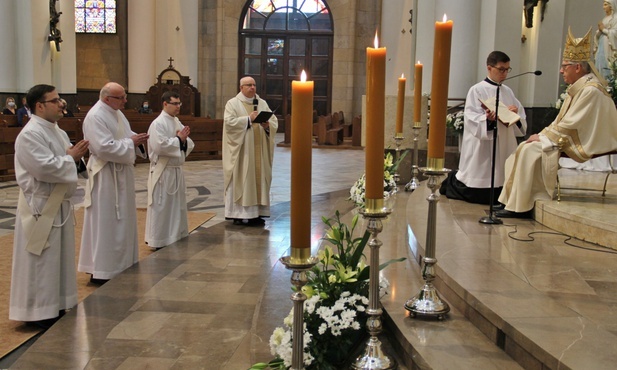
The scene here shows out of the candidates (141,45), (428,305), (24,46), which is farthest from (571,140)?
(141,45)

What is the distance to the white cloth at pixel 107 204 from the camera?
606cm

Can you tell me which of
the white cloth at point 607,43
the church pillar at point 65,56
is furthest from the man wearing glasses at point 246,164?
the church pillar at point 65,56

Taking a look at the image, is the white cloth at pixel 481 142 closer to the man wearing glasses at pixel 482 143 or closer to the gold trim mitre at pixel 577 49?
the man wearing glasses at pixel 482 143

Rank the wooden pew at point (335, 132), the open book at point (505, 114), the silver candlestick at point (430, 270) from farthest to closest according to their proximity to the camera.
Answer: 1. the wooden pew at point (335, 132)
2. the open book at point (505, 114)
3. the silver candlestick at point (430, 270)

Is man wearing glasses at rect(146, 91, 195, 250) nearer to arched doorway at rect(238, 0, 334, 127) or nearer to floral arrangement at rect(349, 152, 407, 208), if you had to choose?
floral arrangement at rect(349, 152, 407, 208)

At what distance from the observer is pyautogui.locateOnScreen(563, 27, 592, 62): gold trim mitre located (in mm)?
5559

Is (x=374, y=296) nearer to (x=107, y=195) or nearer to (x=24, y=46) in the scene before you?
(x=107, y=195)

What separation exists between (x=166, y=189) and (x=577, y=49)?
13.9ft

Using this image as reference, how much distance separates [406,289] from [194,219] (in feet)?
18.2

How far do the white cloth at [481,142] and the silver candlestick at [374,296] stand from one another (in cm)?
377

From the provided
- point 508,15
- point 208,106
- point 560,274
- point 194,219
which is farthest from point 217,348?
point 208,106

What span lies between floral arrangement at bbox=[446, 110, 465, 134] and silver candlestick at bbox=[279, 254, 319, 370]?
6821 millimetres

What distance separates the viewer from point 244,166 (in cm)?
829

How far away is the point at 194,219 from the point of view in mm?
8984
